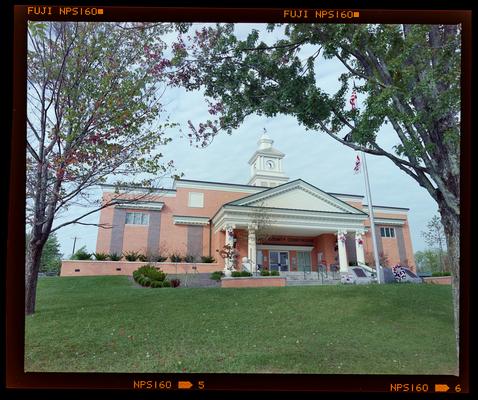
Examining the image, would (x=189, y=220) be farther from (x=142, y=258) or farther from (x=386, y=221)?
(x=386, y=221)

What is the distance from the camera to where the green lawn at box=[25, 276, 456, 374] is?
105 inches

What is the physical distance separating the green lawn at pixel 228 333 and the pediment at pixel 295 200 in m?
3.09

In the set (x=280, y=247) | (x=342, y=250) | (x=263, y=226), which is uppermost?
(x=263, y=226)

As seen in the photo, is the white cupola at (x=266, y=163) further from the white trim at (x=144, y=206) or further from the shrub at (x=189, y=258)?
the shrub at (x=189, y=258)

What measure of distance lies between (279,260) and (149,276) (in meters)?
4.41

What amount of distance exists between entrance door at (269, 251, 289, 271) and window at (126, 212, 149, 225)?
15.6 ft

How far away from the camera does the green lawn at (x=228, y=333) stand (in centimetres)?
267

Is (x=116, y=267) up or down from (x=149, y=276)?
up

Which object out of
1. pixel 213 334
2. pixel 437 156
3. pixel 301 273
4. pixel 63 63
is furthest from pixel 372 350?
pixel 301 273

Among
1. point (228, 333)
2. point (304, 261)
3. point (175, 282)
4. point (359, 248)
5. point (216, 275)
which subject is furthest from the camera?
point (304, 261)

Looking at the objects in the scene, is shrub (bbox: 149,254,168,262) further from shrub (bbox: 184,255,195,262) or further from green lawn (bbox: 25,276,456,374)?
green lawn (bbox: 25,276,456,374)

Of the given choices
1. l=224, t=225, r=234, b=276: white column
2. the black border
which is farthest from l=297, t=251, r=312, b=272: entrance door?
the black border

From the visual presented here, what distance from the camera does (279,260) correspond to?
9.40 metres

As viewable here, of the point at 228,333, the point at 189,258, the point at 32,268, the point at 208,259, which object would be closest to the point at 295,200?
the point at 208,259
